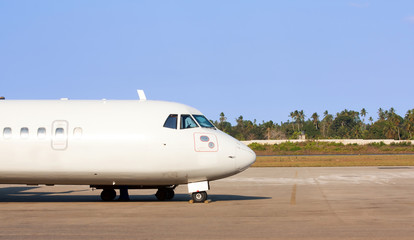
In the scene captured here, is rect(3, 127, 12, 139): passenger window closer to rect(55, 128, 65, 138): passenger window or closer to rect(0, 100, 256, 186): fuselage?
rect(0, 100, 256, 186): fuselage

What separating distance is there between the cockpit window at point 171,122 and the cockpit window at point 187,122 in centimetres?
27

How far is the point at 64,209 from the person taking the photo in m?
18.2

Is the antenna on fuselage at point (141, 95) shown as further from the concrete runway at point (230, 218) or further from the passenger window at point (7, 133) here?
the passenger window at point (7, 133)

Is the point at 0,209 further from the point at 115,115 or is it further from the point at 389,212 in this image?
the point at 389,212

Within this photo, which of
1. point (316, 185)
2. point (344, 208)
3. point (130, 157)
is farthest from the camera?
point (316, 185)

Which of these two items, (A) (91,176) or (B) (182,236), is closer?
(B) (182,236)

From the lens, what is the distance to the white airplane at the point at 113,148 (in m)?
19.4

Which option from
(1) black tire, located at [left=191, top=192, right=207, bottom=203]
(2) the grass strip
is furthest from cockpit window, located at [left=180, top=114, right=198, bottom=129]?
(2) the grass strip

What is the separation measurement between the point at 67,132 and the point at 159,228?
295 inches

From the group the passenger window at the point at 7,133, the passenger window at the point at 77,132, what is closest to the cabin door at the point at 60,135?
the passenger window at the point at 77,132

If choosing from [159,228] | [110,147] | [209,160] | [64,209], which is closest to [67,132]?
[110,147]

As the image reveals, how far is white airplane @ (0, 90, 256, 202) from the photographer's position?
1941cm

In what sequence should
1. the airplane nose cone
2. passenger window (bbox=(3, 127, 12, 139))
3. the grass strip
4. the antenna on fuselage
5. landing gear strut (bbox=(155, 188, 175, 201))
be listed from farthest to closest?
the grass strip < landing gear strut (bbox=(155, 188, 175, 201)) < the antenna on fuselage < the airplane nose cone < passenger window (bbox=(3, 127, 12, 139))

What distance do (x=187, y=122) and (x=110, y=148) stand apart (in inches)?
120
